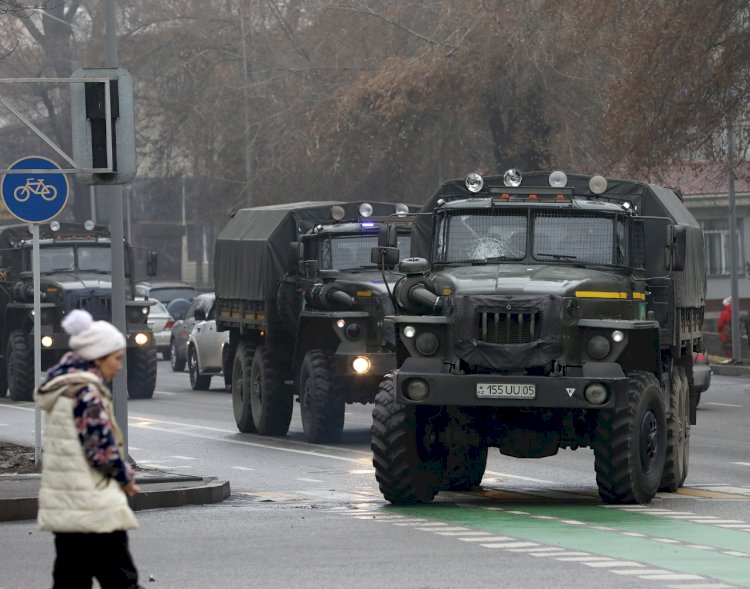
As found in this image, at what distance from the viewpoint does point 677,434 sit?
16344 mm

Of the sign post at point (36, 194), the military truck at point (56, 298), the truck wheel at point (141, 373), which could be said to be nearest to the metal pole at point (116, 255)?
the sign post at point (36, 194)

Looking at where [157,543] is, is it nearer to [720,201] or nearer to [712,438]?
[712,438]

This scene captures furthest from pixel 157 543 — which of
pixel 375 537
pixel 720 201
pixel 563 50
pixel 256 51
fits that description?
pixel 720 201

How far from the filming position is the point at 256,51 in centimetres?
5156

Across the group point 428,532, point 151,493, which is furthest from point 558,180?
point 428,532

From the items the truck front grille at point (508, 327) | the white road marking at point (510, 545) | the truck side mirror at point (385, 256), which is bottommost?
the white road marking at point (510, 545)

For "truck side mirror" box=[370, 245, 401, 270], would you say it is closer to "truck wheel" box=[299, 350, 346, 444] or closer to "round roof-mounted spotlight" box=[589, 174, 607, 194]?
"round roof-mounted spotlight" box=[589, 174, 607, 194]

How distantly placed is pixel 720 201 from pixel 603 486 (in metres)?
43.4

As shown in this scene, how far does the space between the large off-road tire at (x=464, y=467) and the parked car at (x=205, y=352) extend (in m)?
17.0

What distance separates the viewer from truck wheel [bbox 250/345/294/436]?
77.3 feet

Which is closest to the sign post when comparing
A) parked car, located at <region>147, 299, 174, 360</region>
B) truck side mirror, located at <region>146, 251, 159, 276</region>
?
truck side mirror, located at <region>146, 251, 159, 276</region>

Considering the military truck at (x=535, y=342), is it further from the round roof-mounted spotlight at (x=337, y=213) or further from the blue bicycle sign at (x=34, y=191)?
the round roof-mounted spotlight at (x=337, y=213)

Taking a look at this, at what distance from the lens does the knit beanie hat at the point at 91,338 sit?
813 centimetres

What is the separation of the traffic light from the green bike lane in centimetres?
468
